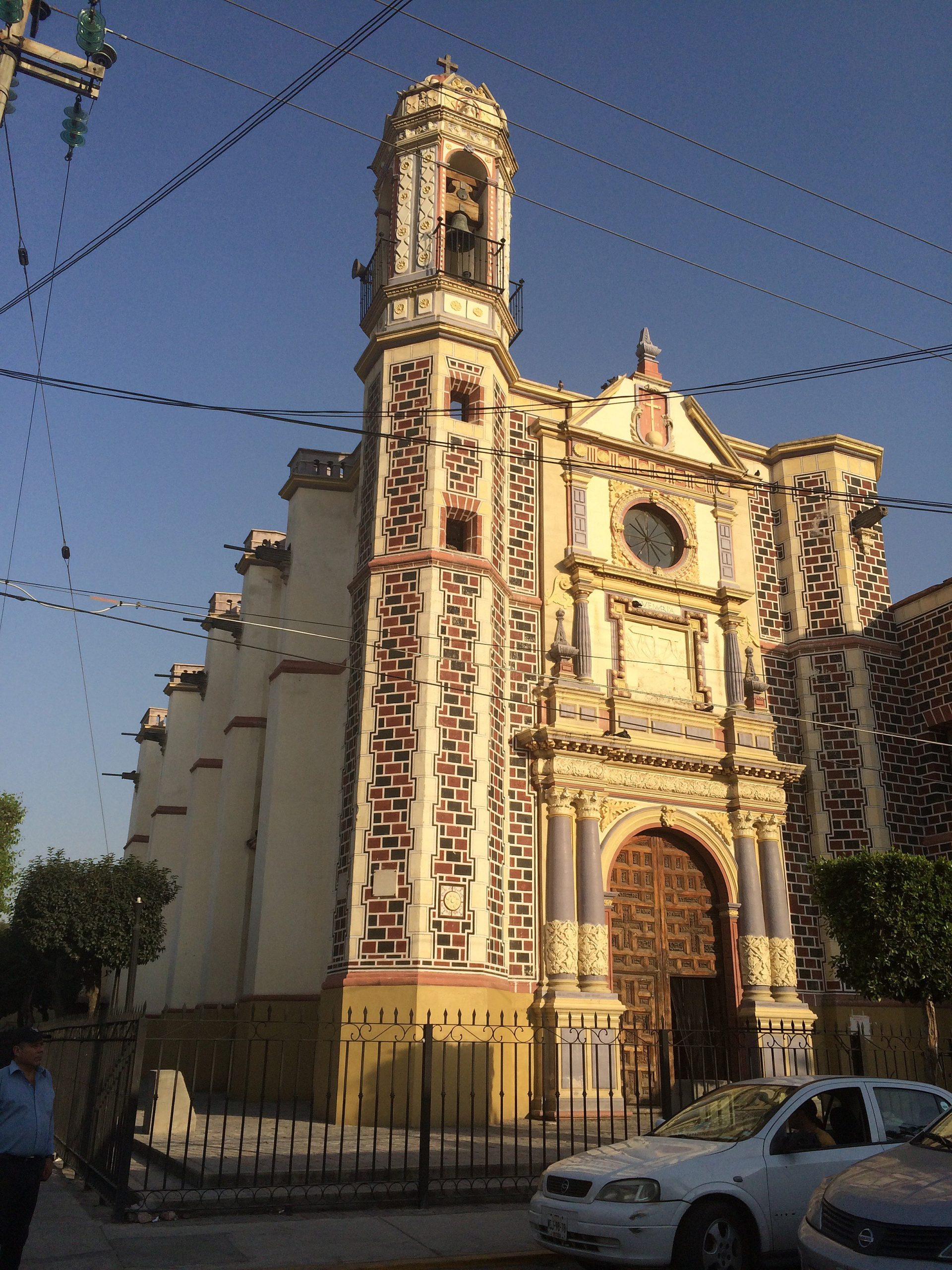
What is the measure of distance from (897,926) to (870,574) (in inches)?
365

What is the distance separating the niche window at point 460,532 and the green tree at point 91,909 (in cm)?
1564

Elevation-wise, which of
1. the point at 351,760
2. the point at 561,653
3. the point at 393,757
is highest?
the point at 561,653

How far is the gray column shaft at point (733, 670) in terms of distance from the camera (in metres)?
21.6

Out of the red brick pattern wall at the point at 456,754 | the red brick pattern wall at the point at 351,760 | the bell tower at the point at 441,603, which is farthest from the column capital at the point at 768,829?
the red brick pattern wall at the point at 351,760

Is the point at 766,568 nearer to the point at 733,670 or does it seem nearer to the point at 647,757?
the point at 733,670

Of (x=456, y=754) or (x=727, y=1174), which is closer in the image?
(x=727, y=1174)

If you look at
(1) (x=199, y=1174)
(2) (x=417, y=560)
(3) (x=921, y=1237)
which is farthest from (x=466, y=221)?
(3) (x=921, y=1237)

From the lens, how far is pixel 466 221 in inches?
866

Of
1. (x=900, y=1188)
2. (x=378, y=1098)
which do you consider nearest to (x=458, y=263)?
(x=378, y=1098)

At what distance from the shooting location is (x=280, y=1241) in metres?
8.42

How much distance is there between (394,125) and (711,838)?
15.6m

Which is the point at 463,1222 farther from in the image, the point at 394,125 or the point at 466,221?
the point at 394,125

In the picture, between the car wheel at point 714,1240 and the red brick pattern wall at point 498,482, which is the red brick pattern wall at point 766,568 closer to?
the red brick pattern wall at point 498,482

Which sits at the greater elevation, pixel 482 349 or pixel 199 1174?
pixel 482 349
